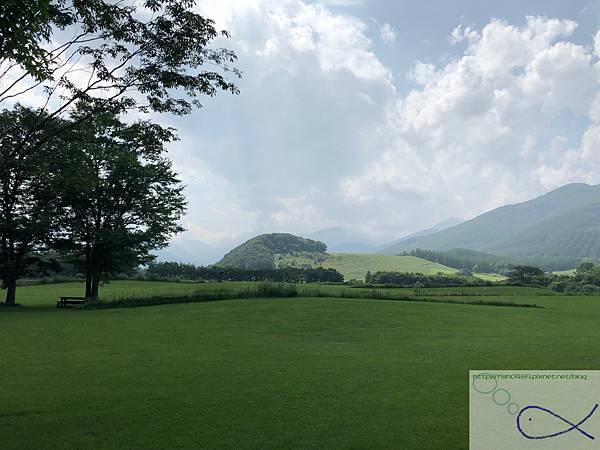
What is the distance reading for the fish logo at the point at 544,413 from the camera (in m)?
4.82

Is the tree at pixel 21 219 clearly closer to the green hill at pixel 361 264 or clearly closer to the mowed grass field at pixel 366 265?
the green hill at pixel 361 264

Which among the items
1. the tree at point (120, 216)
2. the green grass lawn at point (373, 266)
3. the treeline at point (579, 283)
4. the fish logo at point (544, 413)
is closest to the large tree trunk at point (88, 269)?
the tree at point (120, 216)

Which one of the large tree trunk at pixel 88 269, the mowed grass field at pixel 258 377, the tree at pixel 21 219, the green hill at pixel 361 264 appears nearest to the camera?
the mowed grass field at pixel 258 377

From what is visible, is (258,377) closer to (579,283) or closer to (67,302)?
(67,302)

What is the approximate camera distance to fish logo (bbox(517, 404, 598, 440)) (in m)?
4.82

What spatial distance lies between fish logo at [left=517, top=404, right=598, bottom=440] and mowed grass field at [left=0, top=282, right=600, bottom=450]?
184 centimetres

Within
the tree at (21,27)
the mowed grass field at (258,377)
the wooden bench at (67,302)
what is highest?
the tree at (21,27)

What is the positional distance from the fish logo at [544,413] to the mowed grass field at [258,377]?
184cm

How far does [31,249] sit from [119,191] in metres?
8.20

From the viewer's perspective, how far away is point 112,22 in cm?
1022

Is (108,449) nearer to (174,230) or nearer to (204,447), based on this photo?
(204,447)

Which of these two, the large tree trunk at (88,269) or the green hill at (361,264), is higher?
the green hill at (361,264)

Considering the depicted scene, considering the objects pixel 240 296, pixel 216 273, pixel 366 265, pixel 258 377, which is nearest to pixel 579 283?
pixel 216 273

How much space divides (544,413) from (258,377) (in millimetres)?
A: 7472
